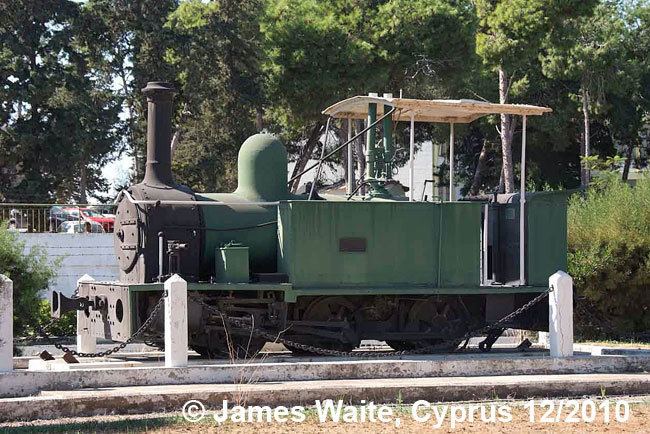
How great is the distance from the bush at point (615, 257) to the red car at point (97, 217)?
1218cm

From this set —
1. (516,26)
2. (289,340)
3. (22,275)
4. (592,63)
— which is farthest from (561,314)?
(592,63)

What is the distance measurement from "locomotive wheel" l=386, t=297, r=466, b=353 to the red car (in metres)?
13.9

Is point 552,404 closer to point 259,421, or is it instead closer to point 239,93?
point 259,421

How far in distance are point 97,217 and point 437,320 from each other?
1506 cm

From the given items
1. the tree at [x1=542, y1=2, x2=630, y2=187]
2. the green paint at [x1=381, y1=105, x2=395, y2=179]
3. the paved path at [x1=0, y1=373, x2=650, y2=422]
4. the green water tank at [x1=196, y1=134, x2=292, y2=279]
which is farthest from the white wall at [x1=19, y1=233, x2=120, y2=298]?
the tree at [x1=542, y1=2, x2=630, y2=187]

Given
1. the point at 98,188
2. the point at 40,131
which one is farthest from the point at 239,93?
the point at 98,188

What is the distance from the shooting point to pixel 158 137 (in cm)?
1520

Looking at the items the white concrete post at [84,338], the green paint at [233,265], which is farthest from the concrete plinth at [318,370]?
the white concrete post at [84,338]

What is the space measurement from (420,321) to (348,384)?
10.8ft

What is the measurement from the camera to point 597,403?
488 inches

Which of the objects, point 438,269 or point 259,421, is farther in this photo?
point 438,269

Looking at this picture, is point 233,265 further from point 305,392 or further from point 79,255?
point 79,255

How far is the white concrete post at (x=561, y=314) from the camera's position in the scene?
1489 cm

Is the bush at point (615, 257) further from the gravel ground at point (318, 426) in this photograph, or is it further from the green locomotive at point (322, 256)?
the gravel ground at point (318, 426)
